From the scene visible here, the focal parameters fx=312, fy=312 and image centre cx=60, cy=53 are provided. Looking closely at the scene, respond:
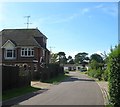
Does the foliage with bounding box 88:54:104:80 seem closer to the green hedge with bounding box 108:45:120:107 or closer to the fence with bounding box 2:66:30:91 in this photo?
the fence with bounding box 2:66:30:91

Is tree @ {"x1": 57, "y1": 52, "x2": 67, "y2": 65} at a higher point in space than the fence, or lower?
higher

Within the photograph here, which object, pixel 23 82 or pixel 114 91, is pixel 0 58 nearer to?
pixel 23 82

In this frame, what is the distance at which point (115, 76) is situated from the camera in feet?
50.1

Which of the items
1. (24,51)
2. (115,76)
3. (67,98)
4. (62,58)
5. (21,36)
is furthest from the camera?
(62,58)

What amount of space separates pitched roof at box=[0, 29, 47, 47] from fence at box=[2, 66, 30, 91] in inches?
995

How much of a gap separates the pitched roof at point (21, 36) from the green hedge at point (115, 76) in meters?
41.9

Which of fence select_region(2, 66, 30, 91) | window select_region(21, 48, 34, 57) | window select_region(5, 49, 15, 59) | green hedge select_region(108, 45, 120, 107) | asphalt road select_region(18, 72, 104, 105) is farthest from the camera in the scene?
window select_region(5, 49, 15, 59)

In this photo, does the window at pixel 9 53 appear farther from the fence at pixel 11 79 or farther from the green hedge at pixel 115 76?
the green hedge at pixel 115 76

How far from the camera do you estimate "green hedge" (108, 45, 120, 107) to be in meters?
15.0

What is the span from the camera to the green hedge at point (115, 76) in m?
15.0

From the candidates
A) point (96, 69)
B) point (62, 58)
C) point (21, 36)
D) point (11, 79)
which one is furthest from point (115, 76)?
point (62, 58)

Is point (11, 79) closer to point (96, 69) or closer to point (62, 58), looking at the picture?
point (96, 69)

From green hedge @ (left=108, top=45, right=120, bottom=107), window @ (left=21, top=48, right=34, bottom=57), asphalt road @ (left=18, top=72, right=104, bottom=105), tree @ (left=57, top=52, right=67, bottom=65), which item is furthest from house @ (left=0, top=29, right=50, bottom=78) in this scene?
tree @ (left=57, top=52, right=67, bottom=65)

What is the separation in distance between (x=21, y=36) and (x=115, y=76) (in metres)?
46.7
